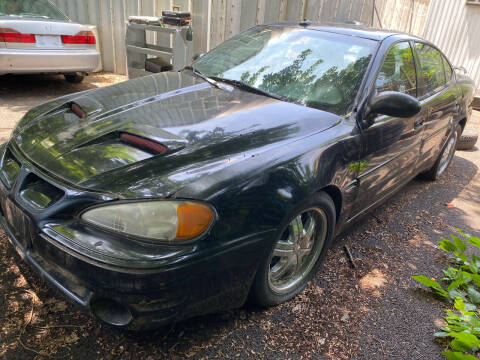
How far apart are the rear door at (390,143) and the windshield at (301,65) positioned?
0.23 meters

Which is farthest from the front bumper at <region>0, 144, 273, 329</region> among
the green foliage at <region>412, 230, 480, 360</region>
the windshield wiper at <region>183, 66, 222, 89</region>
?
the windshield wiper at <region>183, 66, 222, 89</region>

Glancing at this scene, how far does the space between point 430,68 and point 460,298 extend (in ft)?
7.33

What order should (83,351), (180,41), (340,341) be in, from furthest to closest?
(180,41) < (340,341) < (83,351)

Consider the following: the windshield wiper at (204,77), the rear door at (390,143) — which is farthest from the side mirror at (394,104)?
the windshield wiper at (204,77)

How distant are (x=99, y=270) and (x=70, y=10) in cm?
812

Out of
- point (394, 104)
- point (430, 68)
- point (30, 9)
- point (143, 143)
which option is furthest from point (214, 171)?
point (30, 9)

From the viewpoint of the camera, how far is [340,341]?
217cm

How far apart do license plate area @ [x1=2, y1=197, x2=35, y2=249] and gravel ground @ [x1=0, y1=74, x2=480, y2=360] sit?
0.44 m

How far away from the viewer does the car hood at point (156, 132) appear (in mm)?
1812

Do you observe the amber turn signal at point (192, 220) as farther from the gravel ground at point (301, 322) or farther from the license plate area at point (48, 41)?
the license plate area at point (48, 41)

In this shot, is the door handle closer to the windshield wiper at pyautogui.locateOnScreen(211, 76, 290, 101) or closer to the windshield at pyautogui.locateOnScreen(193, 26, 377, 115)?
the windshield at pyautogui.locateOnScreen(193, 26, 377, 115)

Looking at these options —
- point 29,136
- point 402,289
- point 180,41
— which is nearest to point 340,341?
point 402,289

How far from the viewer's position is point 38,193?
1866 mm

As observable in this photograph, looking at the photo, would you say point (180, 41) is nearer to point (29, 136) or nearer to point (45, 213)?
point (29, 136)
